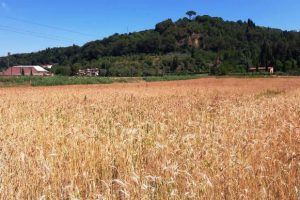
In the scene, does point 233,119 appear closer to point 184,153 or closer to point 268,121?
point 268,121

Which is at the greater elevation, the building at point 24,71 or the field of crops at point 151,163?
the building at point 24,71

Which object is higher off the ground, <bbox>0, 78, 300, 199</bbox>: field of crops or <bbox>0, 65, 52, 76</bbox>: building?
<bbox>0, 65, 52, 76</bbox>: building

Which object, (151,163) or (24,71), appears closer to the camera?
(151,163)

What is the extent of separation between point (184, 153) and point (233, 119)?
3345 mm

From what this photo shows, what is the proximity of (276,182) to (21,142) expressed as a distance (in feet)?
11.3

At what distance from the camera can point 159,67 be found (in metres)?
179

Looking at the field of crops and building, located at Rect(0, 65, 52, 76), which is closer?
the field of crops

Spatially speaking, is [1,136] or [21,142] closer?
[21,142]

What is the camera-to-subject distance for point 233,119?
740 centimetres

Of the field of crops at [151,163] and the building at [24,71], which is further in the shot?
the building at [24,71]

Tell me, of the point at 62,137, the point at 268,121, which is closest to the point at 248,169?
the point at 62,137

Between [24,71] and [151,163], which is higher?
[24,71]

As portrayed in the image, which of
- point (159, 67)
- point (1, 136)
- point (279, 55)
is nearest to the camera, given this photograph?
point (1, 136)

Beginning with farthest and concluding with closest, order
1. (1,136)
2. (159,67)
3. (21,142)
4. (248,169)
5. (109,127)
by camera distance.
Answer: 1. (159,67)
2. (109,127)
3. (1,136)
4. (21,142)
5. (248,169)
